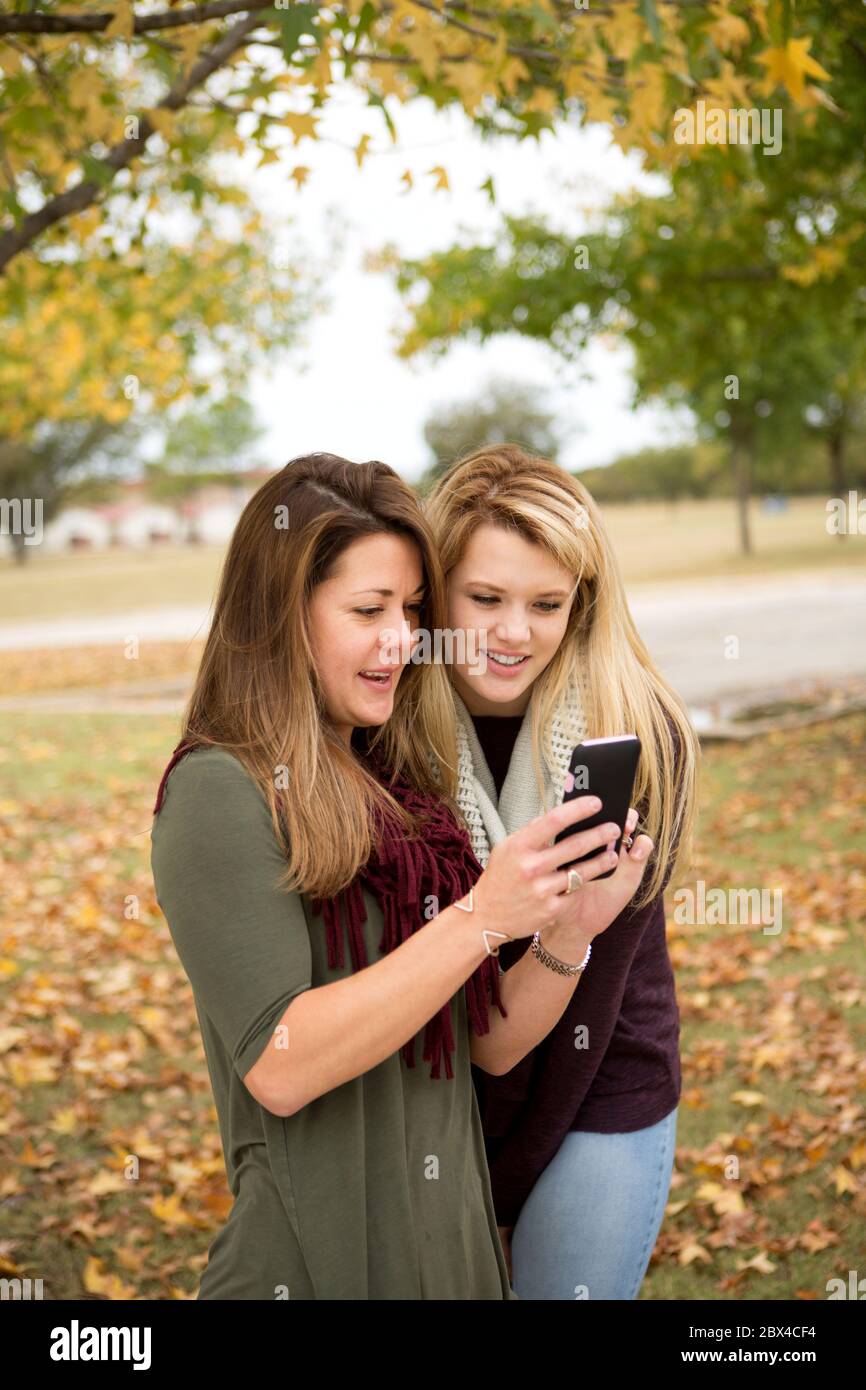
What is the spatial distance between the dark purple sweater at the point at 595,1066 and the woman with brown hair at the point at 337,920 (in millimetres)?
169

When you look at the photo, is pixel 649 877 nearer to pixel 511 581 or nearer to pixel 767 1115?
pixel 511 581

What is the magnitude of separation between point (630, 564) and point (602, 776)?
42.0 metres

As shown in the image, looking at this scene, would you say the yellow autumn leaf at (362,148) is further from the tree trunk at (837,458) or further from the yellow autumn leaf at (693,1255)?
the tree trunk at (837,458)

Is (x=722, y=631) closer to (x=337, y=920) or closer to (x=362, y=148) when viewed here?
(x=362, y=148)

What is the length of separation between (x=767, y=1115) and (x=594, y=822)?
3690mm

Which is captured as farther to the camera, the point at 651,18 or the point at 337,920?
the point at 651,18

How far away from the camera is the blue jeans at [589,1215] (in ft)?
8.27

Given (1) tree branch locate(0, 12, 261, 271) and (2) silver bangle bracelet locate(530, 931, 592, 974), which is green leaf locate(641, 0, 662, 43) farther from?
(2) silver bangle bracelet locate(530, 931, 592, 974)

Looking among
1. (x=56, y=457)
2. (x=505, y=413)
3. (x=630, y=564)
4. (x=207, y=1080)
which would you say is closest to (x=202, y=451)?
(x=56, y=457)

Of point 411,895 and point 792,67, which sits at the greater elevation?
point 792,67

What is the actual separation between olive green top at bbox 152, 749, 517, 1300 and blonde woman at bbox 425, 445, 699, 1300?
1.15ft

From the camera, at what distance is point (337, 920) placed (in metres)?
2.02

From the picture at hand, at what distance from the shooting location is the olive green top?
1.89 meters

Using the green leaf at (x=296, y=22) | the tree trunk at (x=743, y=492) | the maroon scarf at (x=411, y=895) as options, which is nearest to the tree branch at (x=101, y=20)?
the green leaf at (x=296, y=22)
